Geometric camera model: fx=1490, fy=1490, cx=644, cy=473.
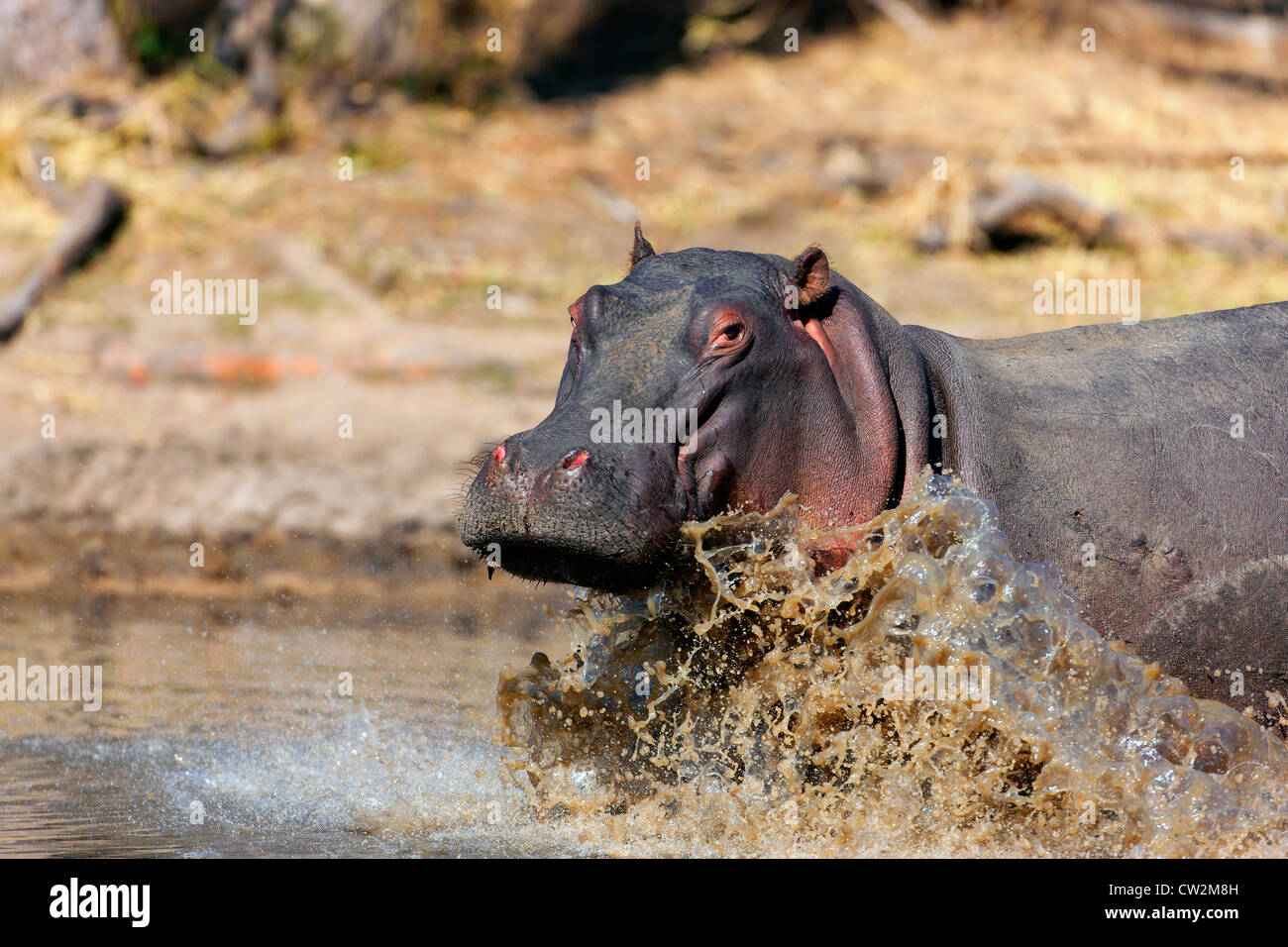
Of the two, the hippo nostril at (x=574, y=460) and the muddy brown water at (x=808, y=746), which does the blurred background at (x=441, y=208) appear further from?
the hippo nostril at (x=574, y=460)

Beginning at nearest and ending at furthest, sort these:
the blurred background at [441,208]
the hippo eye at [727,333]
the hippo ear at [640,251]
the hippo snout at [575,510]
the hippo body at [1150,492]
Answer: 1. the hippo snout at [575,510]
2. the hippo eye at [727,333]
3. the hippo body at [1150,492]
4. the hippo ear at [640,251]
5. the blurred background at [441,208]

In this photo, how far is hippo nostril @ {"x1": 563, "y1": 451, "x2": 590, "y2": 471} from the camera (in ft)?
12.3

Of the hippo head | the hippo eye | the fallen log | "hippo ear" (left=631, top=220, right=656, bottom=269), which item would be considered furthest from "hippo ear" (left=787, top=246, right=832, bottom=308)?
the fallen log

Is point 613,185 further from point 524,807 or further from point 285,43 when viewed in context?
point 524,807

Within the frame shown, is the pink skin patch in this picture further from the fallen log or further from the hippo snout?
the fallen log

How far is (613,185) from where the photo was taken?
13430 mm

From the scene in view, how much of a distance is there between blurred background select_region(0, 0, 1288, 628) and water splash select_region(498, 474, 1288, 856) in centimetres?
355

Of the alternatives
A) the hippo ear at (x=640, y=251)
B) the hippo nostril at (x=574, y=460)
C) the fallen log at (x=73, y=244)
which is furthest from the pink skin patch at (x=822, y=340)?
the fallen log at (x=73, y=244)

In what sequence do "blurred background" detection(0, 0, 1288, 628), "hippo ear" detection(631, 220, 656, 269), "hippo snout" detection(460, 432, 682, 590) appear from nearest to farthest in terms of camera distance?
"hippo snout" detection(460, 432, 682, 590) < "hippo ear" detection(631, 220, 656, 269) < "blurred background" detection(0, 0, 1288, 628)

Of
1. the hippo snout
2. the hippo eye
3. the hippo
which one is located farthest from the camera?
the hippo eye

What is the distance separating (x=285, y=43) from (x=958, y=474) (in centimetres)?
1128

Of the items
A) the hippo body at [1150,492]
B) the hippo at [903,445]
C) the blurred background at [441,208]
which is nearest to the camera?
the hippo at [903,445]

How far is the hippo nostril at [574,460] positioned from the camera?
12.3 ft
